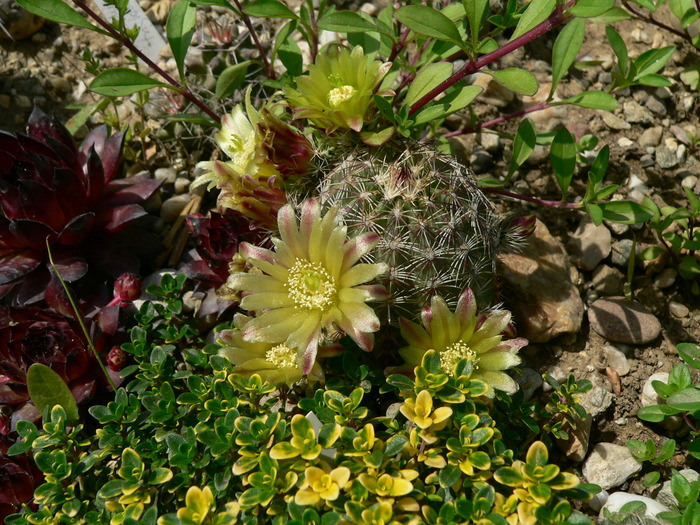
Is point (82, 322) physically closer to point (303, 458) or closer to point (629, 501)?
point (303, 458)

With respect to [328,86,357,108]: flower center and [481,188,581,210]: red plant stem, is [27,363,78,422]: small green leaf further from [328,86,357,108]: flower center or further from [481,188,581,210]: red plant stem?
[481,188,581,210]: red plant stem

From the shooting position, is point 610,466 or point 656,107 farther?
point 656,107

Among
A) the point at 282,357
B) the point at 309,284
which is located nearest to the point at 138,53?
the point at 309,284

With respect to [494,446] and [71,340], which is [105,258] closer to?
[71,340]

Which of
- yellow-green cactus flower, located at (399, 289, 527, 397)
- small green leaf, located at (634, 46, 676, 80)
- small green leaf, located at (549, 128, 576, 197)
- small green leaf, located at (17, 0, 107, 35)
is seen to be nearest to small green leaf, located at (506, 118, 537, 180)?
small green leaf, located at (549, 128, 576, 197)

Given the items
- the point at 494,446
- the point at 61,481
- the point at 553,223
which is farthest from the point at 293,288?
the point at 553,223

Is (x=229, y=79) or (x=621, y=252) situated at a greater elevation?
(x=229, y=79)
